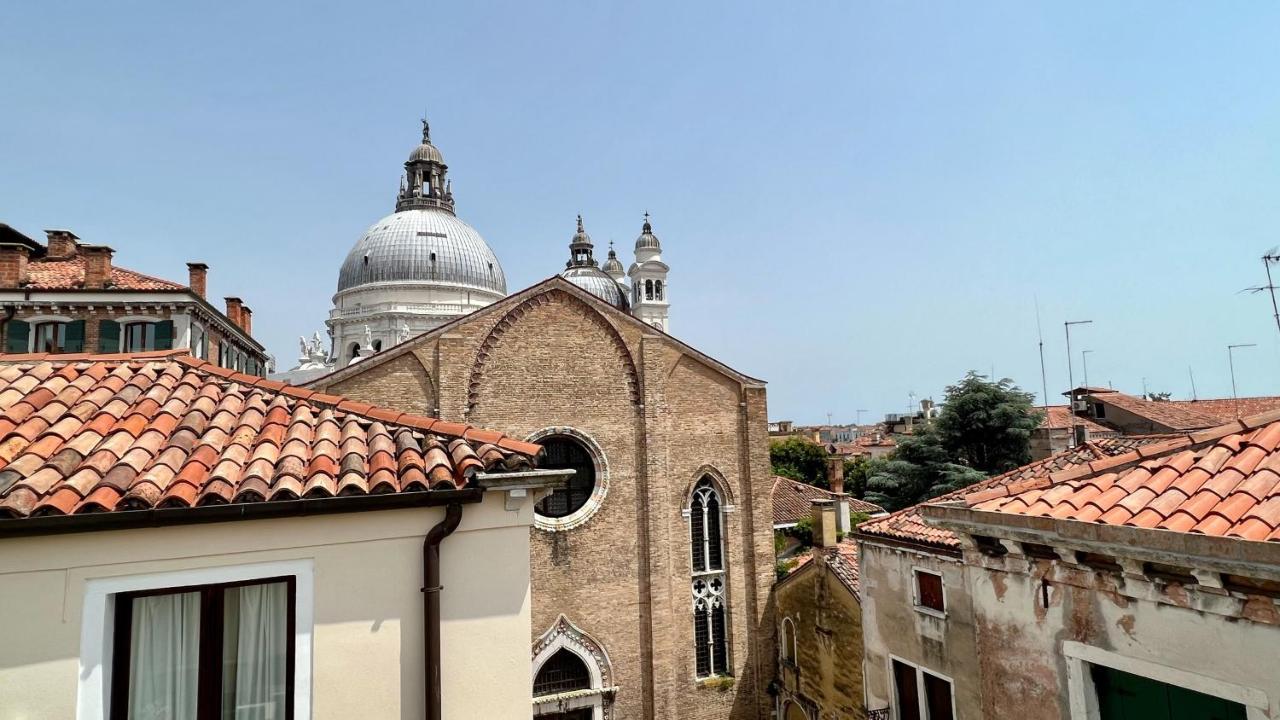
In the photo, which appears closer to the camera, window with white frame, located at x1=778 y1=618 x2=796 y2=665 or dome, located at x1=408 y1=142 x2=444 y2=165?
window with white frame, located at x1=778 y1=618 x2=796 y2=665

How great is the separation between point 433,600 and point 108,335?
72.5 ft

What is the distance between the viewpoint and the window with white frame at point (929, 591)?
8656 millimetres

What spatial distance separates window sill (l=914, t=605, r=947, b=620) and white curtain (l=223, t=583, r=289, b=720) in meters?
7.68

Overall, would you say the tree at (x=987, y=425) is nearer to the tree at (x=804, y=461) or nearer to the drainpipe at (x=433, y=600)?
the tree at (x=804, y=461)

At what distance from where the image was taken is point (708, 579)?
607 inches

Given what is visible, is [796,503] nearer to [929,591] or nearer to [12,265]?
[929,591]

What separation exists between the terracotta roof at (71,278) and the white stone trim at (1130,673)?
24.1 metres

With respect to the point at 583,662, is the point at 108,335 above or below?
above

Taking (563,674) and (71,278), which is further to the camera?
(71,278)

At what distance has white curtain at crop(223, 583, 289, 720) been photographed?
356 cm

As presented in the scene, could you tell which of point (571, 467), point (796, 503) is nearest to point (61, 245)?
point (571, 467)

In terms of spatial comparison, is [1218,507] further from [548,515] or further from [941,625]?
[548,515]

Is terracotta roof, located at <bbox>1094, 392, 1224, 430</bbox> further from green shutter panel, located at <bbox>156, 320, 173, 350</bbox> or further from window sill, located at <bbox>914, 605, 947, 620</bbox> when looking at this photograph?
green shutter panel, located at <bbox>156, 320, 173, 350</bbox>

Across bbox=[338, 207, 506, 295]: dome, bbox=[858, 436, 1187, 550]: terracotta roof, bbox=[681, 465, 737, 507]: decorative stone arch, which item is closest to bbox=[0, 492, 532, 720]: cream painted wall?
bbox=[858, 436, 1187, 550]: terracotta roof
